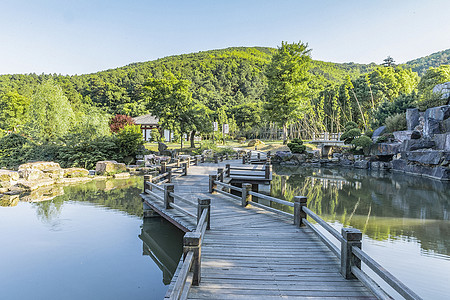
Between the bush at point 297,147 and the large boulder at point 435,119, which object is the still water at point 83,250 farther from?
the large boulder at point 435,119

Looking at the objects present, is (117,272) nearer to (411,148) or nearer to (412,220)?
(412,220)

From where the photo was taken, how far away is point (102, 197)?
12.2 metres

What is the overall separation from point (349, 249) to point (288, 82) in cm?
2726

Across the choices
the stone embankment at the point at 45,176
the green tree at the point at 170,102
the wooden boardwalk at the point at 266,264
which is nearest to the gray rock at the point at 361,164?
the green tree at the point at 170,102

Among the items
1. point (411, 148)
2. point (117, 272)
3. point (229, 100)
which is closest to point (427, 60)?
point (229, 100)

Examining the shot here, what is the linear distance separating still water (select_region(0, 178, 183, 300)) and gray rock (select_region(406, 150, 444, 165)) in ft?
58.8

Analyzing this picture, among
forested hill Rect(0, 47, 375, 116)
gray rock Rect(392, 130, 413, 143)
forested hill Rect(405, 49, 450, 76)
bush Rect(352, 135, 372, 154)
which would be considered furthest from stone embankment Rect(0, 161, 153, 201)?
forested hill Rect(405, 49, 450, 76)

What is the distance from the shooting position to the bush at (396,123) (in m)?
24.2

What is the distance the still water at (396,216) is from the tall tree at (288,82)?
12455mm

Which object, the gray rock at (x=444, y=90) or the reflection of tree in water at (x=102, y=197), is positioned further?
the gray rock at (x=444, y=90)

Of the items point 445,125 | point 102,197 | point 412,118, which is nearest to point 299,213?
point 102,197

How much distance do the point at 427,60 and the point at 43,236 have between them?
104029mm

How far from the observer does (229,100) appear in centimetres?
5894

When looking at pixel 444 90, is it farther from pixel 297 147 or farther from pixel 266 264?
pixel 266 264
